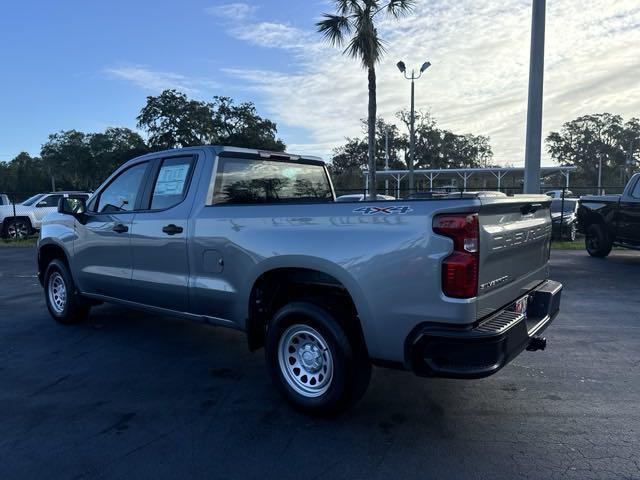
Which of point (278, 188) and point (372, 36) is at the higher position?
point (372, 36)

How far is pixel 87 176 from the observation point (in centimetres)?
7750

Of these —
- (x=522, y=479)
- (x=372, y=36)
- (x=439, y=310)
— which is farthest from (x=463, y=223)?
(x=372, y=36)

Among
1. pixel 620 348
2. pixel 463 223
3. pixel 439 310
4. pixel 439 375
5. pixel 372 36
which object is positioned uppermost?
pixel 372 36

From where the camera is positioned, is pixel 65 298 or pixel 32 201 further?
pixel 32 201

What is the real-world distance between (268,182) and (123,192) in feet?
5.23

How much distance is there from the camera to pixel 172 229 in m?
4.39

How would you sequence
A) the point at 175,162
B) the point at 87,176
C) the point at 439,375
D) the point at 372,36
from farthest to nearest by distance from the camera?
1. the point at 87,176
2. the point at 372,36
3. the point at 175,162
4. the point at 439,375

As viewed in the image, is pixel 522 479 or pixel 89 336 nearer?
pixel 522 479


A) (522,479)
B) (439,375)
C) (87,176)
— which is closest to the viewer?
(522,479)

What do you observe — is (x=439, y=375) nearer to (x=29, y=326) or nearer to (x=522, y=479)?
(x=522, y=479)

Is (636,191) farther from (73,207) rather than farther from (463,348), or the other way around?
(73,207)

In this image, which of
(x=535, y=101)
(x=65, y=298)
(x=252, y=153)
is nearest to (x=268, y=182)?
(x=252, y=153)

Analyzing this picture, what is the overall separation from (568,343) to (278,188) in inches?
137

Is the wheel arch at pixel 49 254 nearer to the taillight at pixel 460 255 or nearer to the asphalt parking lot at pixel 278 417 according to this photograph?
the asphalt parking lot at pixel 278 417
